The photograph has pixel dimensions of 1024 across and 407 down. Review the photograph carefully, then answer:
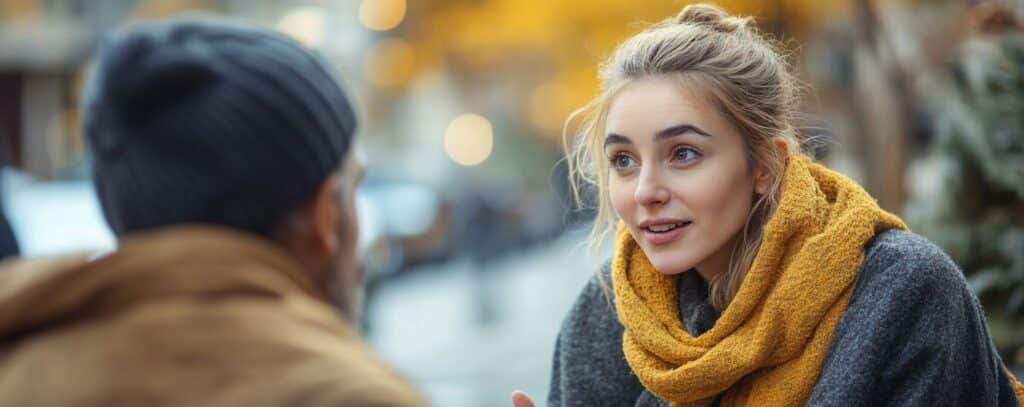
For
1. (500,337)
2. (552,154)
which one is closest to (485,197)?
(500,337)

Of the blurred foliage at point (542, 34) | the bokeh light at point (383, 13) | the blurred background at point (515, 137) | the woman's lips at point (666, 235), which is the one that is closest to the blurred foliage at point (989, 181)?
the blurred background at point (515, 137)

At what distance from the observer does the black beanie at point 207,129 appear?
1.66 m

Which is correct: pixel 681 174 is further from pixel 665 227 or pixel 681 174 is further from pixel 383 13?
pixel 383 13

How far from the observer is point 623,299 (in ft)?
9.30

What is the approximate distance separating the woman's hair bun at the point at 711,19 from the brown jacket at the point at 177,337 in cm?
156

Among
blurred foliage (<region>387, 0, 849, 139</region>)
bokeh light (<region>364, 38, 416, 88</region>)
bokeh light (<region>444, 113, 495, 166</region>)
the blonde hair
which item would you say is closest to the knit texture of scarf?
the blonde hair

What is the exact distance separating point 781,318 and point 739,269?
0.25m

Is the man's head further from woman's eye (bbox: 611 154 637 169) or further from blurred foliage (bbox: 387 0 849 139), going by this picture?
blurred foliage (bbox: 387 0 849 139)

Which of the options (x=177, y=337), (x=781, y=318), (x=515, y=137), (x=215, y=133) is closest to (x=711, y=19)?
(x=781, y=318)

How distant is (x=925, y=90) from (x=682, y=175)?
5.08 m

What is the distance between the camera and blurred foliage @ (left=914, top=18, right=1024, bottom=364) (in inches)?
205

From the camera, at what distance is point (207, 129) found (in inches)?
65.1

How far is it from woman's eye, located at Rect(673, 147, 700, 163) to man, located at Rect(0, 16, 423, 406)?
1.06 meters

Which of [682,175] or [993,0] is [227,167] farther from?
[993,0]
